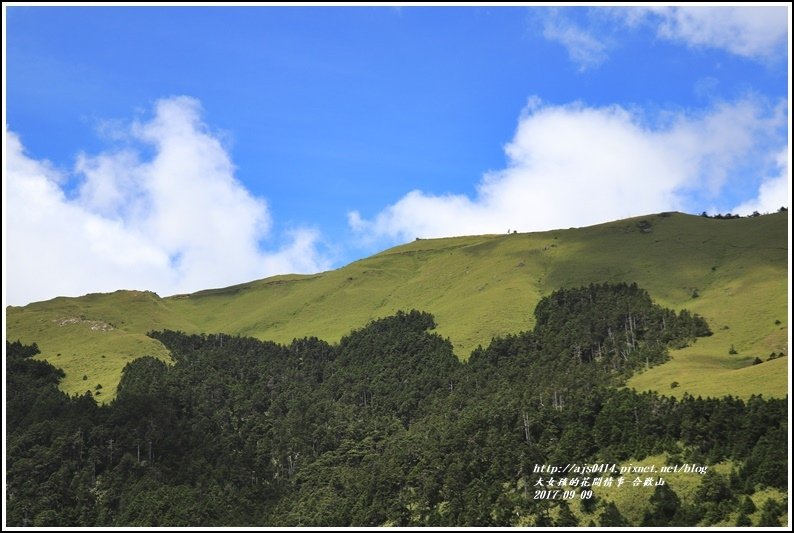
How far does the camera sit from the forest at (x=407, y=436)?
9826 cm

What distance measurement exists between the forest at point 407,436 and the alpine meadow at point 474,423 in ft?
1.20

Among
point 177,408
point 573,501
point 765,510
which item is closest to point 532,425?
point 573,501

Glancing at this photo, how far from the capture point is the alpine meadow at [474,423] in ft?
320

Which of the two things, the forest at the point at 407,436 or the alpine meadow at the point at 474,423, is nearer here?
the alpine meadow at the point at 474,423

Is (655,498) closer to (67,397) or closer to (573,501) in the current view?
(573,501)

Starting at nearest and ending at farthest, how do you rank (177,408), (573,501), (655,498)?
1. (655,498)
2. (573,501)
3. (177,408)

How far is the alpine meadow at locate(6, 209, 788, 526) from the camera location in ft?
320

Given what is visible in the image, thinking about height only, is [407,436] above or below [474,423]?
below

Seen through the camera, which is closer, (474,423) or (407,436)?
(474,423)

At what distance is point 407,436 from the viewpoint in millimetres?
153375

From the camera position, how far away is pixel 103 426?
156 m

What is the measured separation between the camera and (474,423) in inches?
5221

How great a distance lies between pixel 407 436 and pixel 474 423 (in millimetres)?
24388

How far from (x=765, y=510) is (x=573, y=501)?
76.4 feet
